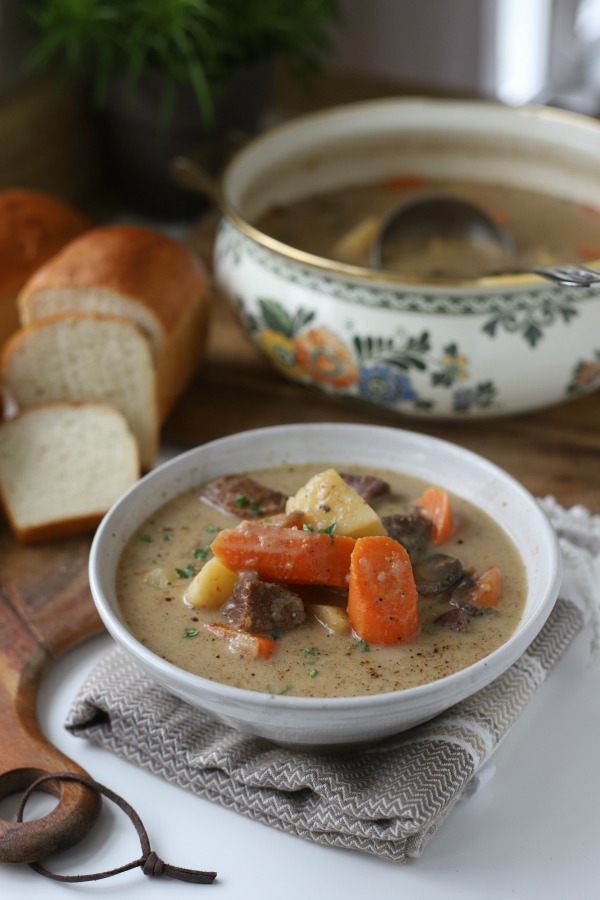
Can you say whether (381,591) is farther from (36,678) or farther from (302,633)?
(36,678)

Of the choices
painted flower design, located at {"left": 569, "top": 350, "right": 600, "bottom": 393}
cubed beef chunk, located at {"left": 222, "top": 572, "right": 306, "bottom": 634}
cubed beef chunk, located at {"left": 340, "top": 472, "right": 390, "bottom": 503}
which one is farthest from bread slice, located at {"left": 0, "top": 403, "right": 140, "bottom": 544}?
painted flower design, located at {"left": 569, "top": 350, "right": 600, "bottom": 393}

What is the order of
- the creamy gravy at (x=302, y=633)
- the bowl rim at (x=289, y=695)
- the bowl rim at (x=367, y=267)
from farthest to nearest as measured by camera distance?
1. the bowl rim at (x=367, y=267)
2. the creamy gravy at (x=302, y=633)
3. the bowl rim at (x=289, y=695)

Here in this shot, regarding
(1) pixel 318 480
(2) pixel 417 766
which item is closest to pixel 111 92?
(1) pixel 318 480

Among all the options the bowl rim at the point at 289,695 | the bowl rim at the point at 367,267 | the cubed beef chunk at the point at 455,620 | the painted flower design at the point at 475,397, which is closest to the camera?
the bowl rim at the point at 289,695

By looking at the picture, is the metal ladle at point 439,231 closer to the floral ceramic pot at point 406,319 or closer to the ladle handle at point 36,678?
the floral ceramic pot at point 406,319

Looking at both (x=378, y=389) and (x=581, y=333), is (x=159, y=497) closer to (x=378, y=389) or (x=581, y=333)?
(x=378, y=389)

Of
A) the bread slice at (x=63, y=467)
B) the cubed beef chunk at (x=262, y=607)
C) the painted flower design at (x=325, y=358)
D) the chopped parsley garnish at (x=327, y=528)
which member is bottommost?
the bread slice at (x=63, y=467)

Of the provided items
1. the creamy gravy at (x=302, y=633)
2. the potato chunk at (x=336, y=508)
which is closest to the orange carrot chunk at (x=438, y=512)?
the creamy gravy at (x=302, y=633)
